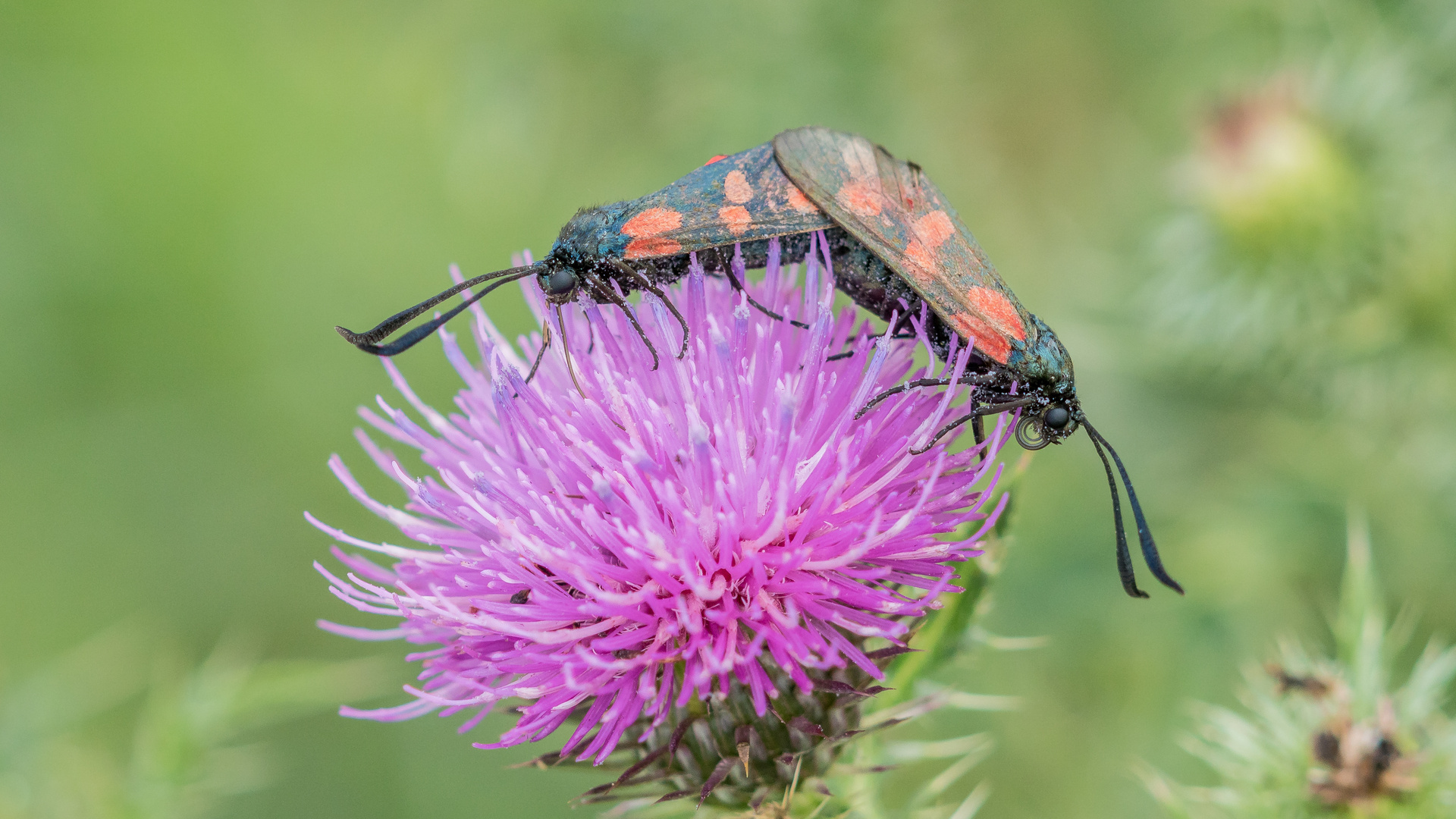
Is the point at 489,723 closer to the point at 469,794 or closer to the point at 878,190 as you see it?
the point at 469,794

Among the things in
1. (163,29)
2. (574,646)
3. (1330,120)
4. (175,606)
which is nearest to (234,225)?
(163,29)

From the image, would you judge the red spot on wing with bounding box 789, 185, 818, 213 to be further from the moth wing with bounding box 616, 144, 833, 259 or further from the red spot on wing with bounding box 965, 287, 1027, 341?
the red spot on wing with bounding box 965, 287, 1027, 341

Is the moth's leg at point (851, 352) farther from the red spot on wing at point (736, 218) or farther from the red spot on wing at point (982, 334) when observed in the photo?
the red spot on wing at point (736, 218)

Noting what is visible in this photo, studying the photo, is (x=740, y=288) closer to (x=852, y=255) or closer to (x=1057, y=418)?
(x=852, y=255)

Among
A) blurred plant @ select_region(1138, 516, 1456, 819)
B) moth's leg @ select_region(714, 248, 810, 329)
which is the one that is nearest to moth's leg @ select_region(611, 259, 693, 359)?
moth's leg @ select_region(714, 248, 810, 329)

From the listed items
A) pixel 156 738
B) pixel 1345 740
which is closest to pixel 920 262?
pixel 1345 740

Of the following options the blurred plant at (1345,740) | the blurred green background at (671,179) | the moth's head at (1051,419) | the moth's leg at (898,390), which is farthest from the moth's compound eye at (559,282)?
the blurred green background at (671,179)

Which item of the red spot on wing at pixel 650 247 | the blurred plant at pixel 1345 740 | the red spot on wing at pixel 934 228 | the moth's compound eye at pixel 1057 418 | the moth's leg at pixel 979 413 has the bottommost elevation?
the blurred plant at pixel 1345 740
